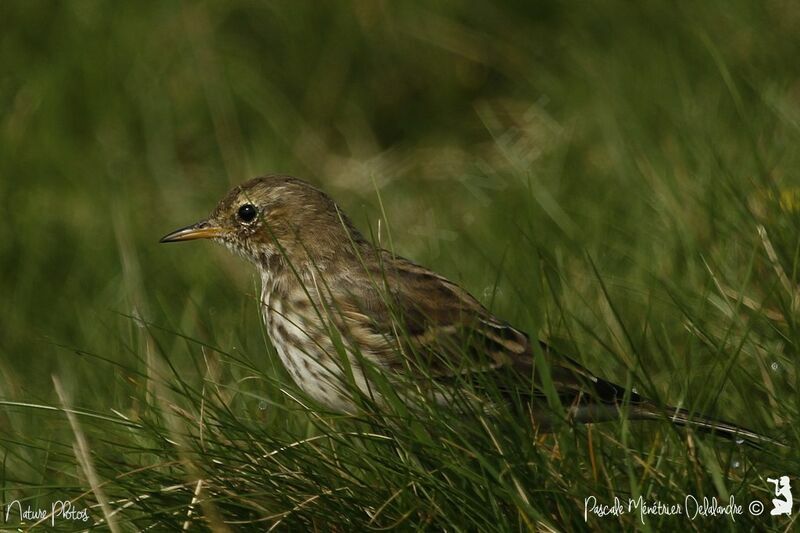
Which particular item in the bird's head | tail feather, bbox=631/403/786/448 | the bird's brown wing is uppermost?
the bird's head

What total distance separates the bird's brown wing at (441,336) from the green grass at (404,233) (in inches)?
6.4

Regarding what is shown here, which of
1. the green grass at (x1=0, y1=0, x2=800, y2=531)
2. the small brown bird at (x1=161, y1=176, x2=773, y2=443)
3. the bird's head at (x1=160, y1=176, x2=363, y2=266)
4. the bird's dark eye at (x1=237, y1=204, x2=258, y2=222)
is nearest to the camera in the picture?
the green grass at (x1=0, y1=0, x2=800, y2=531)

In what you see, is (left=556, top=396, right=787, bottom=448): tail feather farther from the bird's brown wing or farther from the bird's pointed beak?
the bird's pointed beak

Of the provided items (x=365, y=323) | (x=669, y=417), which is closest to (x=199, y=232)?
(x=365, y=323)

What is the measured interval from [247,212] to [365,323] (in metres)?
1.11

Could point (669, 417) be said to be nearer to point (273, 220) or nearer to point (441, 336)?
point (441, 336)

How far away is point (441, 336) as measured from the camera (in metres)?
4.57

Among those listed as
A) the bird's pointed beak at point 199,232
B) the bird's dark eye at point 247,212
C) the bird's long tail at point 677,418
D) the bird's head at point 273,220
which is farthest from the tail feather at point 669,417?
the bird's pointed beak at point 199,232

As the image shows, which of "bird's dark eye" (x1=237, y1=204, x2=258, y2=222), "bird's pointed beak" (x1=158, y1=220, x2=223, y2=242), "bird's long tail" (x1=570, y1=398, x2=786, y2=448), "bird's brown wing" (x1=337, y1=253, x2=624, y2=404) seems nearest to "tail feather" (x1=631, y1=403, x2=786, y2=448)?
"bird's long tail" (x1=570, y1=398, x2=786, y2=448)

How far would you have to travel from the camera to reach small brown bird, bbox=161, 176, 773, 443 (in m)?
4.23

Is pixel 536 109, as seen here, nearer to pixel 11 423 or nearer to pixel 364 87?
pixel 364 87

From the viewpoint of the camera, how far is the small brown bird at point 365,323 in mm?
4230

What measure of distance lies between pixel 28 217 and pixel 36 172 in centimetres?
70

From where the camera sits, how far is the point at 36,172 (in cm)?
876
